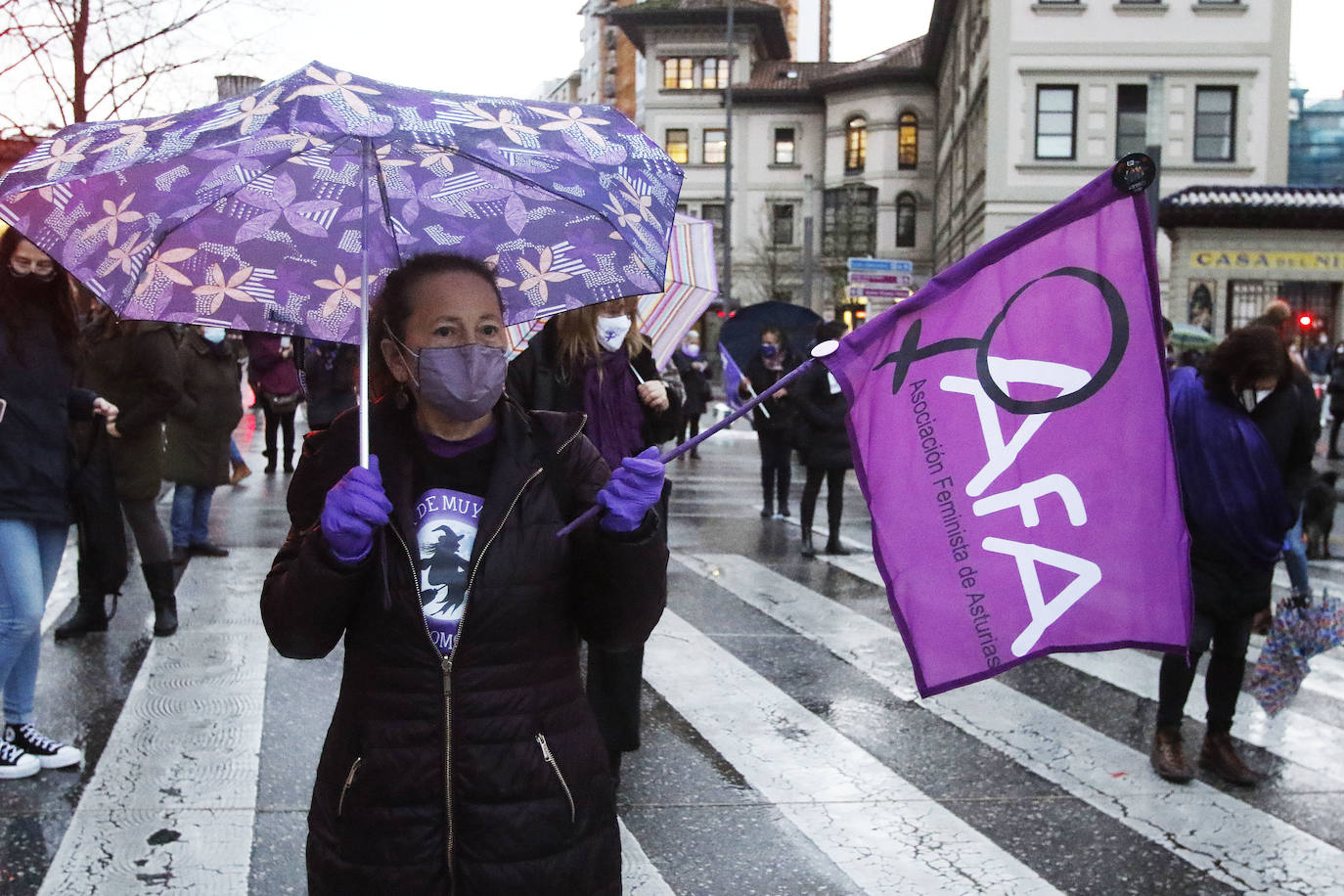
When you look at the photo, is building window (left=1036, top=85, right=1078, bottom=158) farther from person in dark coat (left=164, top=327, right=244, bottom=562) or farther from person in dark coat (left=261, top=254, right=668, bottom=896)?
person in dark coat (left=261, top=254, right=668, bottom=896)

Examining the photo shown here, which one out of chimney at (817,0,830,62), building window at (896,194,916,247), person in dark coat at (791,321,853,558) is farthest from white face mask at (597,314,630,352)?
chimney at (817,0,830,62)

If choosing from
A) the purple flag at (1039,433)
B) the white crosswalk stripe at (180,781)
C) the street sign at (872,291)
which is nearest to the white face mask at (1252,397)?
the purple flag at (1039,433)

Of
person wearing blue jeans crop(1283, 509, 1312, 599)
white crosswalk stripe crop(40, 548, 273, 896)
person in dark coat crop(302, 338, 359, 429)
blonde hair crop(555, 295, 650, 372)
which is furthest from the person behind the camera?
person in dark coat crop(302, 338, 359, 429)

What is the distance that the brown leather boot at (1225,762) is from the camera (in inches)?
213

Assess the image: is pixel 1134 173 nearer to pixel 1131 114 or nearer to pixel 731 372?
pixel 731 372

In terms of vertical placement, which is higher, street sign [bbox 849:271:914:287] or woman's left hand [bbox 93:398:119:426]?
street sign [bbox 849:271:914:287]

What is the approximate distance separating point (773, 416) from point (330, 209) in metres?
10.1

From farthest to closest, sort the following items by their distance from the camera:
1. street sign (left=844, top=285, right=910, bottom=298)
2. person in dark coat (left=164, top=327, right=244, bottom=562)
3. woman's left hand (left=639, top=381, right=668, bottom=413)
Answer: street sign (left=844, top=285, right=910, bottom=298) < person in dark coat (left=164, top=327, right=244, bottom=562) < woman's left hand (left=639, top=381, right=668, bottom=413)

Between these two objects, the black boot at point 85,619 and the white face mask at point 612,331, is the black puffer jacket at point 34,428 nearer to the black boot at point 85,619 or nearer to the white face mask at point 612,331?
the white face mask at point 612,331

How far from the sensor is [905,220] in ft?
204

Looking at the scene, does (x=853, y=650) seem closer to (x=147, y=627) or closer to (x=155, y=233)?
(x=147, y=627)

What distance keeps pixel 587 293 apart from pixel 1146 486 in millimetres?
1309

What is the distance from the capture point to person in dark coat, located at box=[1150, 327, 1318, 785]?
5.38 m

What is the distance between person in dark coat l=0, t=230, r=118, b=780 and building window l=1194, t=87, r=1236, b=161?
3671 cm
